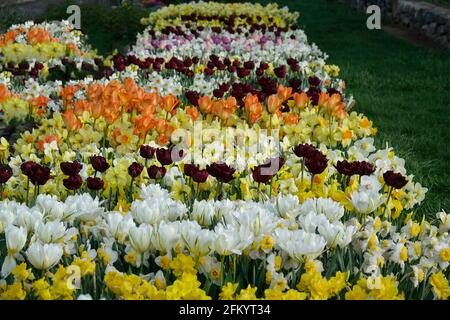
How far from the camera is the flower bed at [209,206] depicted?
2.62 m

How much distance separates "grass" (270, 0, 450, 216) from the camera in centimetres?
640

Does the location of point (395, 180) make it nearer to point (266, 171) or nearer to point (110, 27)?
point (266, 171)

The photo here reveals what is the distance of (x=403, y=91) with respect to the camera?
9.96 metres

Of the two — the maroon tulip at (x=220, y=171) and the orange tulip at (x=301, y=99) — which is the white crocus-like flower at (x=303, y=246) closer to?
the maroon tulip at (x=220, y=171)

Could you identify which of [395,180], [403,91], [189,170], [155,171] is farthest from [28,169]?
[403,91]

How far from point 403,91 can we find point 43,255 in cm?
815

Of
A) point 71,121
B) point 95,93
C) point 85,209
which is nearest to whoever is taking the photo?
point 85,209

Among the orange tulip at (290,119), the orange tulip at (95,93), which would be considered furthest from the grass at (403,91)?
the orange tulip at (95,93)

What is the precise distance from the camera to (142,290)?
2.44 metres

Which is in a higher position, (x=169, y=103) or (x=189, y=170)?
(x=189, y=170)

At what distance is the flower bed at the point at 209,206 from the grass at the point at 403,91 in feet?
3.72

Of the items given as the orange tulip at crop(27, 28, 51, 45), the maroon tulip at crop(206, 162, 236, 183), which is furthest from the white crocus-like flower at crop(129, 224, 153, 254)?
the orange tulip at crop(27, 28, 51, 45)

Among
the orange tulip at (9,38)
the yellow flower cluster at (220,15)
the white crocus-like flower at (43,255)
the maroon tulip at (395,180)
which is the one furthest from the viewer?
the yellow flower cluster at (220,15)

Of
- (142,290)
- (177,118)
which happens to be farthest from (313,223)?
(177,118)
